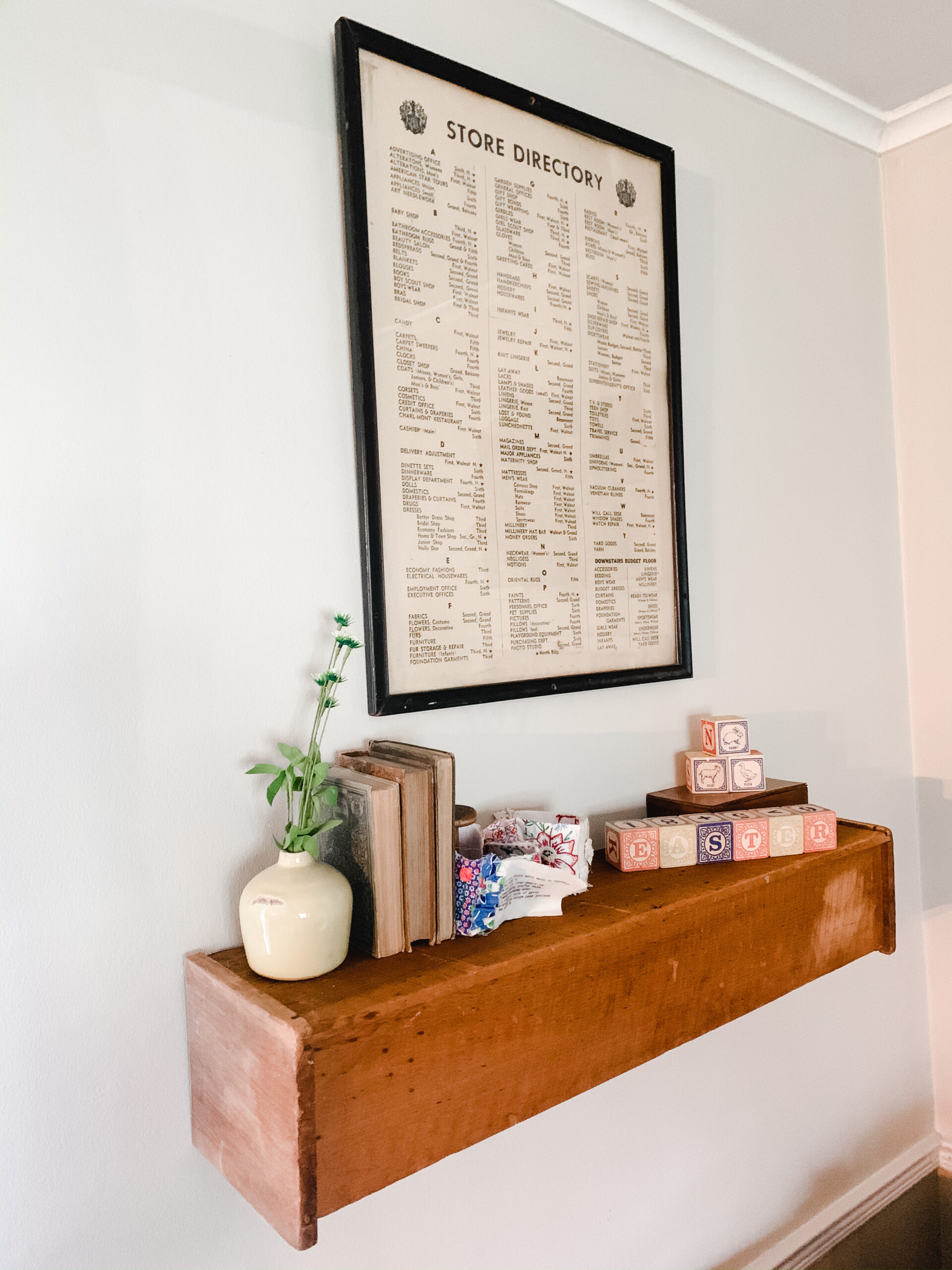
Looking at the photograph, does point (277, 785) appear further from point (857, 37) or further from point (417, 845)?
point (857, 37)

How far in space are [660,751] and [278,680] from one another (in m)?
0.78

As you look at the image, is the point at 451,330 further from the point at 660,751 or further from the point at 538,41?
the point at 660,751

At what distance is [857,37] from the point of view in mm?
1756

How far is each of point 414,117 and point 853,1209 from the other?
231cm

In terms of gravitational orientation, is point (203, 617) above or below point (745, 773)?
above

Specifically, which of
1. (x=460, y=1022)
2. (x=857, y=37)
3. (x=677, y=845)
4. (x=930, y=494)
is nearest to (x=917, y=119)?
(x=857, y=37)

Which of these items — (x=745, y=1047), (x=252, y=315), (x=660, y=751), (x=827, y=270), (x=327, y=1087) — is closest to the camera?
(x=327, y=1087)

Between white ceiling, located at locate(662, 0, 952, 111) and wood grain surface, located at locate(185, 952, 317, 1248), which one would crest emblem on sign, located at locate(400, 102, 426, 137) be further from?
wood grain surface, located at locate(185, 952, 317, 1248)

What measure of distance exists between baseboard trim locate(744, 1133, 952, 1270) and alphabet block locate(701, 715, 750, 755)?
105 cm

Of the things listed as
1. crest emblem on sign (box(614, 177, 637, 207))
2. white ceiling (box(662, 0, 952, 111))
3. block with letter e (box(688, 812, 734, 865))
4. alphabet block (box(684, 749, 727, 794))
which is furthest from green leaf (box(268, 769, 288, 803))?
white ceiling (box(662, 0, 952, 111))

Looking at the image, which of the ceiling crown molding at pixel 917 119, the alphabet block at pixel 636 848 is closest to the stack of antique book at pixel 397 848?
the alphabet block at pixel 636 848

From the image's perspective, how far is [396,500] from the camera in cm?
129

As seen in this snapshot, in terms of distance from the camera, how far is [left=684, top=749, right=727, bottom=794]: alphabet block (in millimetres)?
1578

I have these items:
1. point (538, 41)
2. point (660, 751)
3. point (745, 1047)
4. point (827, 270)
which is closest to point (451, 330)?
point (538, 41)
